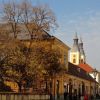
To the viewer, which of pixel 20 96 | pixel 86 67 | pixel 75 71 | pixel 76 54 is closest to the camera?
pixel 20 96

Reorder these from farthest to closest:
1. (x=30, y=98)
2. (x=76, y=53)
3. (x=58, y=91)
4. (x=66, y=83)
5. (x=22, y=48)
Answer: (x=76, y=53) < (x=66, y=83) < (x=58, y=91) < (x=22, y=48) < (x=30, y=98)

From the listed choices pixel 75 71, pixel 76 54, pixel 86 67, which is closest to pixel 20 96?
pixel 75 71

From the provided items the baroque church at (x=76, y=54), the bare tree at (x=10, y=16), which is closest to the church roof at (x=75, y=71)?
the bare tree at (x=10, y=16)

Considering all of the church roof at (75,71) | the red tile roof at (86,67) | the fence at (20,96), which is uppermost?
the red tile roof at (86,67)

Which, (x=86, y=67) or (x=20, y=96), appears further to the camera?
(x=86, y=67)

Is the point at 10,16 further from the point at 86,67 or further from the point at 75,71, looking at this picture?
the point at 86,67

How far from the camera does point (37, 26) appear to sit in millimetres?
43906

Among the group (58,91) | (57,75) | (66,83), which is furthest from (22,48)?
(66,83)

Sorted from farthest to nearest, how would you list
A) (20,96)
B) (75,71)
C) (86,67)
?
(86,67), (75,71), (20,96)

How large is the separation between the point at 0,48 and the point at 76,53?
316 ft

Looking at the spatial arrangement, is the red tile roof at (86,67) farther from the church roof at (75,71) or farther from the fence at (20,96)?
the fence at (20,96)

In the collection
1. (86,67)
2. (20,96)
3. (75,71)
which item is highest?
(86,67)

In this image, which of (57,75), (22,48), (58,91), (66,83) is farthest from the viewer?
(66,83)

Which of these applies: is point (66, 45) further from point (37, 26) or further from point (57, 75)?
point (37, 26)
